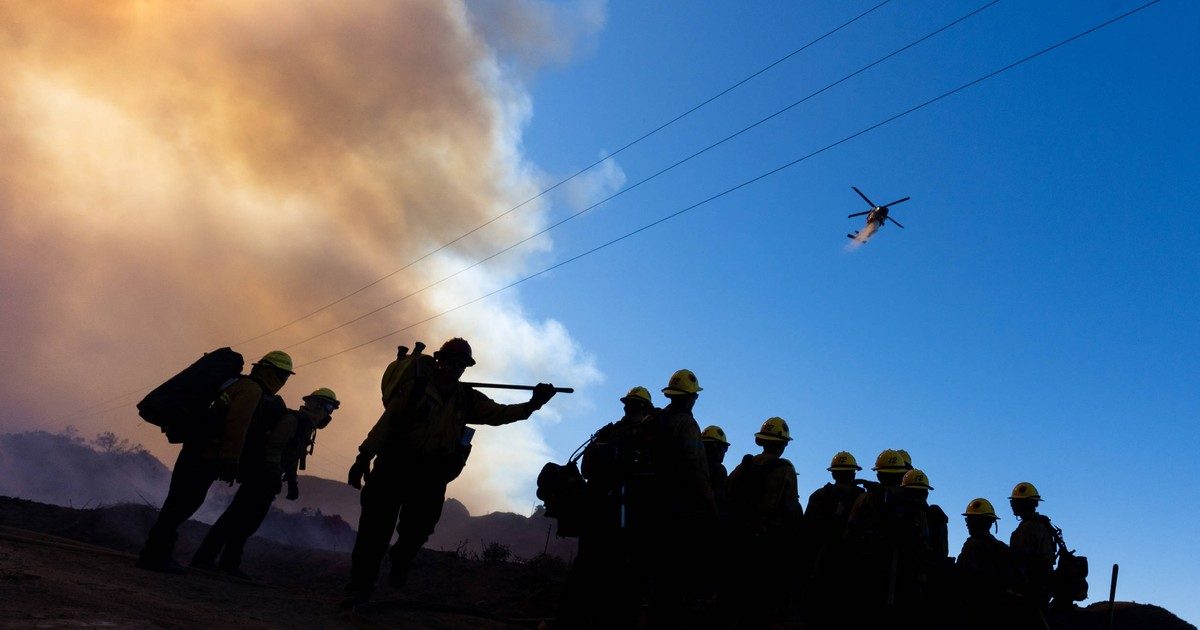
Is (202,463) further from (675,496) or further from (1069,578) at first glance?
(1069,578)

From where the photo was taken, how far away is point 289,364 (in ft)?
28.7

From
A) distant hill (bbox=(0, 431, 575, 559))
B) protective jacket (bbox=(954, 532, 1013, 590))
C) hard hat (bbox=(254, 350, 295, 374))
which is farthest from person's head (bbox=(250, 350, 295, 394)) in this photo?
distant hill (bbox=(0, 431, 575, 559))

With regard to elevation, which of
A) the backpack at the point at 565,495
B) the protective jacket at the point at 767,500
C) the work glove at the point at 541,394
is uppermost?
the work glove at the point at 541,394

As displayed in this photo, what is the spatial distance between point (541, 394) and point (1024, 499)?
6.28 m

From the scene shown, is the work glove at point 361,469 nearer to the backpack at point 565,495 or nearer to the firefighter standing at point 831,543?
the backpack at point 565,495

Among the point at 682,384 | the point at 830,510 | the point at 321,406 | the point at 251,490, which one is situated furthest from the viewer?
the point at 321,406

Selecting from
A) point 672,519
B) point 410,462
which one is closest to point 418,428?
point 410,462

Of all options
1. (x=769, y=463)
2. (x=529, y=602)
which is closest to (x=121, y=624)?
(x=769, y=463)

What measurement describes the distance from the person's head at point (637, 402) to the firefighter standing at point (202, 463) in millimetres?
3702

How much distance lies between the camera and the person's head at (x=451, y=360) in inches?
297

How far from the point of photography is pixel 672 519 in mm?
6480

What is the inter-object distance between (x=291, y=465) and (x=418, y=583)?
120 inches

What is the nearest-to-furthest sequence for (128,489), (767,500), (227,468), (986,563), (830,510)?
(227,468) → (767,500) → (830,510) → (986,563) → (128,489)

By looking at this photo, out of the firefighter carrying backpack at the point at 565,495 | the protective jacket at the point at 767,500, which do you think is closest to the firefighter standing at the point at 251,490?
the firefighter carrying backpack at the point at 565,495
